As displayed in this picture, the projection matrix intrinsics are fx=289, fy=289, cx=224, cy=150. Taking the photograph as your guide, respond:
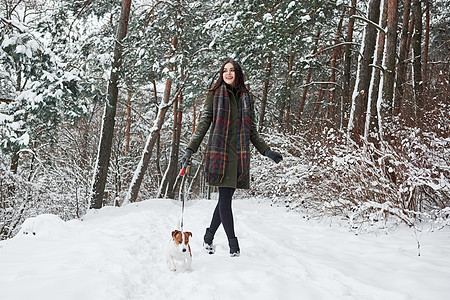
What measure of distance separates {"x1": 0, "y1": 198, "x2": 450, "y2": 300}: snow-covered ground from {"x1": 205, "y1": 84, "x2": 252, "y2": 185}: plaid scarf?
0.88 metres

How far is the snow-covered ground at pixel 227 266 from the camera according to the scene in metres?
2.11

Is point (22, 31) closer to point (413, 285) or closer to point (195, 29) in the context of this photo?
point (195, 29)

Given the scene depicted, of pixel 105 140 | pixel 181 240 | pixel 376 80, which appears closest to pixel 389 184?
pixel 376 80

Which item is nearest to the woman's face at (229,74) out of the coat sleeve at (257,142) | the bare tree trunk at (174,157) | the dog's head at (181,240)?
the coat sleeve at (257,142)

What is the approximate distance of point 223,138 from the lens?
305 cm

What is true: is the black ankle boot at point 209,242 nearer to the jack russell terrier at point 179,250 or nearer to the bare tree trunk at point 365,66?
the jack russell terrier at point 179,250

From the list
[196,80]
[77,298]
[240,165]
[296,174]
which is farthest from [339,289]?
[196,80]

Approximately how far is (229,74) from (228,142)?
762mm

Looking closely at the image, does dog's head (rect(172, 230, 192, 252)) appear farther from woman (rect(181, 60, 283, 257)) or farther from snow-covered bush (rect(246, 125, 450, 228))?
snow-covered bush (rect(246, 125, 450, 228))

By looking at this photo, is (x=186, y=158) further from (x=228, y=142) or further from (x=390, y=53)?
A: (x=390, y=53)

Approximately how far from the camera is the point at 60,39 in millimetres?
7785

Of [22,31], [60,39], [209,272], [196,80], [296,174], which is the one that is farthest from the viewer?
[196,80]

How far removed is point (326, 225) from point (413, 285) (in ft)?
7.83

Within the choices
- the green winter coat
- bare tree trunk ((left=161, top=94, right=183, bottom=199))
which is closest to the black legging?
the green winter coat
